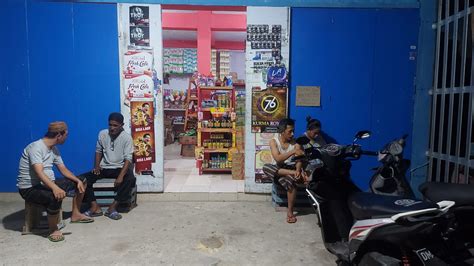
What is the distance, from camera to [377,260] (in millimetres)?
1941

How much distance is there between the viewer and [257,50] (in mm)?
4527

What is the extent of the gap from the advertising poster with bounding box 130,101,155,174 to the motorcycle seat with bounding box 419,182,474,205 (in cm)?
341

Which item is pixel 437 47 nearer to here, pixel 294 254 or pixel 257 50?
pixel 257 50

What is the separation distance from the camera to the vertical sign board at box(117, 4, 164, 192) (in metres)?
4.44

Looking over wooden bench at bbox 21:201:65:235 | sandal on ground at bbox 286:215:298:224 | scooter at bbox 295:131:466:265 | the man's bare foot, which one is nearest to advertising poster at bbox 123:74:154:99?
the man's bare foot

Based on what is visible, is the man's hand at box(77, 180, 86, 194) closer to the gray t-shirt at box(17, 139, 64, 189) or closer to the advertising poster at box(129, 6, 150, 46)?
the gray t-shirt at box(17, 139, 64, 189)

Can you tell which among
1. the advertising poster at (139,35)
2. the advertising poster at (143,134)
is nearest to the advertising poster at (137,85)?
the advertising poster at (143,134)

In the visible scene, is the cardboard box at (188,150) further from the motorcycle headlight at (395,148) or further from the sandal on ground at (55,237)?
the motorcycle headlight at (395,148)

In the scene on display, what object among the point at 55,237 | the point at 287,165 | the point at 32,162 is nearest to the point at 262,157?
the point at 287,165

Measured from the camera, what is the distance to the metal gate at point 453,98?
3611 mm

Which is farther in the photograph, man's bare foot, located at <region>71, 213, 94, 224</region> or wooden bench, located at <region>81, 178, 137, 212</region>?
wooden bench, located at <region>81, 178, 137, 212</region>

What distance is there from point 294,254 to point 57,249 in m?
2.21

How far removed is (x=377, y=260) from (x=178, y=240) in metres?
2.05

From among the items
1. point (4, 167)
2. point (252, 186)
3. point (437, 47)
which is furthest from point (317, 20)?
point (4, 167)
